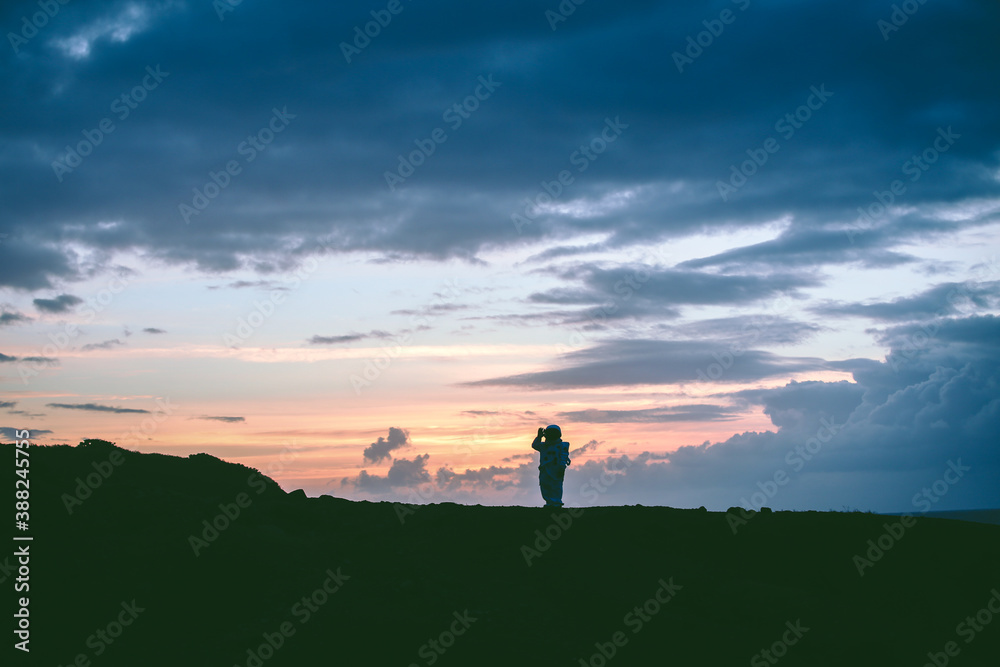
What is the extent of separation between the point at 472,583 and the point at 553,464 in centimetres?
884

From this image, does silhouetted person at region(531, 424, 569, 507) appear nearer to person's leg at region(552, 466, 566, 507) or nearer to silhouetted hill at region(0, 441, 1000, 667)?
person's leg at region(552, 466, 566, 507)

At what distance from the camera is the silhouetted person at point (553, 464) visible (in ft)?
94.3

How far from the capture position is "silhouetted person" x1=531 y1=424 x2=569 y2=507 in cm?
2875

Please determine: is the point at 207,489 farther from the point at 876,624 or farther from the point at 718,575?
the point at 876,624

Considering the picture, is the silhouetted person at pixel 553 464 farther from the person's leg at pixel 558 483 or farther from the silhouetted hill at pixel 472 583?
the silhouetted hill at pixel 472 583

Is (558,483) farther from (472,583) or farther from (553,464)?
(472,583)

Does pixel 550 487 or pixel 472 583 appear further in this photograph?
pixel 550 487

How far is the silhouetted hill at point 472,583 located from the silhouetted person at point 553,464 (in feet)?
7.49

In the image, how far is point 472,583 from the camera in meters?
20.6

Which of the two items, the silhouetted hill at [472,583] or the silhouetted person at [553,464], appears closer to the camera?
the silhouetted hill at [472,583]

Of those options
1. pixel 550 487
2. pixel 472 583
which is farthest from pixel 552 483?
pixel 472 583

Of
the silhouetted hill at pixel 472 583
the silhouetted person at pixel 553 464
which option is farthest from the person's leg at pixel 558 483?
the silhouetted hill at pixel 472 583

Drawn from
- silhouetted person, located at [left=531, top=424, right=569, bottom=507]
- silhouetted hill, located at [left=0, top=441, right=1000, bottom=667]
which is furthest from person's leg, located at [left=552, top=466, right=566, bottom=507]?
silhouetted hill, located at [left=0, top=441, right=1000, bottom=667]

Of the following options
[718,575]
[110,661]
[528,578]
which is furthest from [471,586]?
[110,661]
